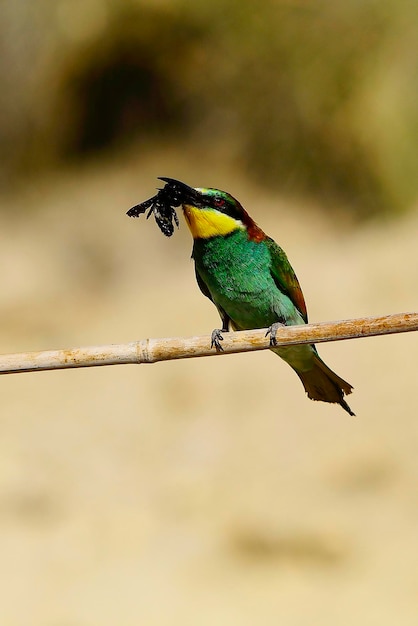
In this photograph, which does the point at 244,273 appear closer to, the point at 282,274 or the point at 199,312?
the point at 282,274

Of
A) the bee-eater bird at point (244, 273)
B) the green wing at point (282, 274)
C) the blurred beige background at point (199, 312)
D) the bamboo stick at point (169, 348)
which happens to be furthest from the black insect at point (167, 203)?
the blurred beige background at point (199, 312)

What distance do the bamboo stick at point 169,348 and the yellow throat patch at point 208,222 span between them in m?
0.57

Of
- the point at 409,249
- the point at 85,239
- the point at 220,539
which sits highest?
the point at 85,239

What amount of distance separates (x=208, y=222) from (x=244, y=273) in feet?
0.57

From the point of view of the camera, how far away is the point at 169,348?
178 cm

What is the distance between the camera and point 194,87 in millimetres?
5871

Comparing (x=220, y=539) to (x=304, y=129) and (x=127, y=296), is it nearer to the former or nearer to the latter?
(x=127, y=296)

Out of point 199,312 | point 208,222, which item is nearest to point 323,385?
point 208,222

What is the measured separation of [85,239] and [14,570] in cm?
238

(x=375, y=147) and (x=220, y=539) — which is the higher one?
(x=375, y=147)

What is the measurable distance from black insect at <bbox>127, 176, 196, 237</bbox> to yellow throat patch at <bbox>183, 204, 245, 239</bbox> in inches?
2.0

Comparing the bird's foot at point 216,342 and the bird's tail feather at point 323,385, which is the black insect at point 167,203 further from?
the bird's tail feather at point 323,385

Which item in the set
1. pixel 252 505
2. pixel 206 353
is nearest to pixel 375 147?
pixel 252 505

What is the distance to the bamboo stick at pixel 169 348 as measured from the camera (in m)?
1.70
